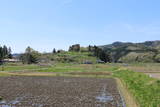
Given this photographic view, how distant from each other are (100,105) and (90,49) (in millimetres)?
181720

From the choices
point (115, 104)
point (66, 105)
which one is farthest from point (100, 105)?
point (66, 105)

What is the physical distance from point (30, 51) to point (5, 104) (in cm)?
11991

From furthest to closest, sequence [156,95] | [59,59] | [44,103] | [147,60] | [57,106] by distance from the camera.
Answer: [147,60], [59,59], [156,95], [44,103], [57,106]

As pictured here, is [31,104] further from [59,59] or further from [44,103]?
[59,59]

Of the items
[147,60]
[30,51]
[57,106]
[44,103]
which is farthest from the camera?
[147,60]

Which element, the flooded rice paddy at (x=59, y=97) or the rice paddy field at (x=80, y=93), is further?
the rice paddy field at (x=80, y=93)

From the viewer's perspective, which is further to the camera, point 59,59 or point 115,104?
point 59,59

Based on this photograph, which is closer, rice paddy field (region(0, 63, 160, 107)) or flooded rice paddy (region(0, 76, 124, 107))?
flooded rice paddy (region(0, 76, 124, 107))

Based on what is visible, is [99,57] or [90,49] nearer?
[99,57]

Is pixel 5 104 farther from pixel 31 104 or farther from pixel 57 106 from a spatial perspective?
pixel 57 106

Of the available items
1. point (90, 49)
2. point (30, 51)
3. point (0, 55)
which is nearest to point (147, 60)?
point (90, 49)

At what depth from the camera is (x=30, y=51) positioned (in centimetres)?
13400

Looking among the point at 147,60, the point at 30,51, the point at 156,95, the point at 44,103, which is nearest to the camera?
the point at 44,103

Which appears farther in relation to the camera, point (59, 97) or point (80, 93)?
point (80, 93)
